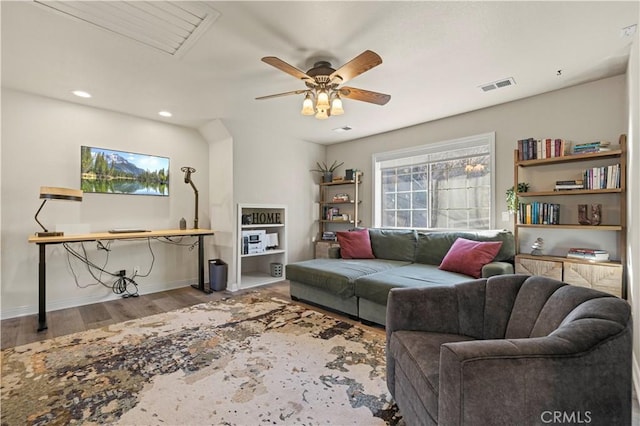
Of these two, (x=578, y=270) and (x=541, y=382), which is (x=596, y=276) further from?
(x=541, y=382)

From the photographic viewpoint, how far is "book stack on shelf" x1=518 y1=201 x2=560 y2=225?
10.1 ft

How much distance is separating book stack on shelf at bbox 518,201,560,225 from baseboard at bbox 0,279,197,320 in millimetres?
4699

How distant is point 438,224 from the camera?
174 inches

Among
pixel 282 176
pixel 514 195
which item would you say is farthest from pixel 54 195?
pixel 514 195

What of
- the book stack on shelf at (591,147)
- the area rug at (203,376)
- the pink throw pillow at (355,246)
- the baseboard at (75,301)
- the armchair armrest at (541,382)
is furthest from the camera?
the pink throw pillow at (355,246)

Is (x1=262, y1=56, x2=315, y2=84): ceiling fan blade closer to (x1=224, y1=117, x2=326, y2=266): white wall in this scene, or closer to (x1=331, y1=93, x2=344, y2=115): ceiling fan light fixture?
(x1=331, y1=93, x2=344, y2=115): ceiling fan light fixture

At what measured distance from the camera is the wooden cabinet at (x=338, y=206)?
17.3 feet

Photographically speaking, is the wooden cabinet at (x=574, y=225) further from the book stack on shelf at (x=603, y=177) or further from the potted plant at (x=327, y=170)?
the potted plant at (x=327, y=170)

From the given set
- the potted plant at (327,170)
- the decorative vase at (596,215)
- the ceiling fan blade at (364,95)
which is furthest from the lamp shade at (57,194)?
the decorative vase at (596,215)

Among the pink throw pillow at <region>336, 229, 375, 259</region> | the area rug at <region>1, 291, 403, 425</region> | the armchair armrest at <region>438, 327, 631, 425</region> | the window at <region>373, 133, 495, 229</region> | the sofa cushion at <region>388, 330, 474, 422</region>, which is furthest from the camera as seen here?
the pink throw pillow at <region>336, 229, 375, 259</region>

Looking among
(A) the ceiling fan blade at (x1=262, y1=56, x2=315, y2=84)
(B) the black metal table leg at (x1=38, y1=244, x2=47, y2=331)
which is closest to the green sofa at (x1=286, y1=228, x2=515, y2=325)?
(A) the ceiling fan blade at (x1=262, y1=56, x2=315, y2=84)

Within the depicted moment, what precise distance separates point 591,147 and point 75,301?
5.98 metres

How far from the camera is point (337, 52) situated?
96.8 inches

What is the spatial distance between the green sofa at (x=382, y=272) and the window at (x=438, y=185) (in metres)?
0.59
